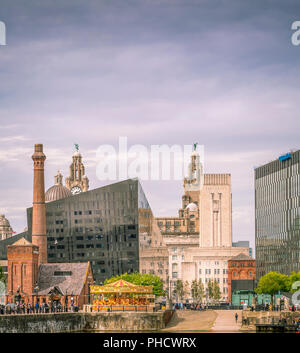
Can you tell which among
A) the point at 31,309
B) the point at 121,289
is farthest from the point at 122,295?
the point at 31,309

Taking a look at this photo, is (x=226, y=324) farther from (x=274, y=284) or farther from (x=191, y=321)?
(x=274, y=284)

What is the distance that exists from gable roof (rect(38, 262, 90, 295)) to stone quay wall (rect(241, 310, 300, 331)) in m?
36.0

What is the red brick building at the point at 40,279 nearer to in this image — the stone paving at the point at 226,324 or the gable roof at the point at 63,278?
the gable roof at the point at 63,278

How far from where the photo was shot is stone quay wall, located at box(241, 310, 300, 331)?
12912 centimetres

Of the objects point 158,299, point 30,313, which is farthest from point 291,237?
point 30,313

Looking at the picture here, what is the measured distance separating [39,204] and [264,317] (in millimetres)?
57853

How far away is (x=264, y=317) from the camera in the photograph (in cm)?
13025

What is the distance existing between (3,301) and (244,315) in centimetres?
4644

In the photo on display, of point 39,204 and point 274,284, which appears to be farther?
point 39,204

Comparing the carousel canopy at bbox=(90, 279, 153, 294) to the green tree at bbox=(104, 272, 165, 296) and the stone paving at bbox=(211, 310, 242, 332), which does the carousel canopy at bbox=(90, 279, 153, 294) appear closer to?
the stone paving at bbox=(211, 310, 242, 332)

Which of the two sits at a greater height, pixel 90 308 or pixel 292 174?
pixel 292 174

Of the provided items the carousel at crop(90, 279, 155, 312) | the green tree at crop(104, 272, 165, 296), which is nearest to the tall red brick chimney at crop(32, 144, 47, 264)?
the green tree at crop(104, 272, 165, 296)
